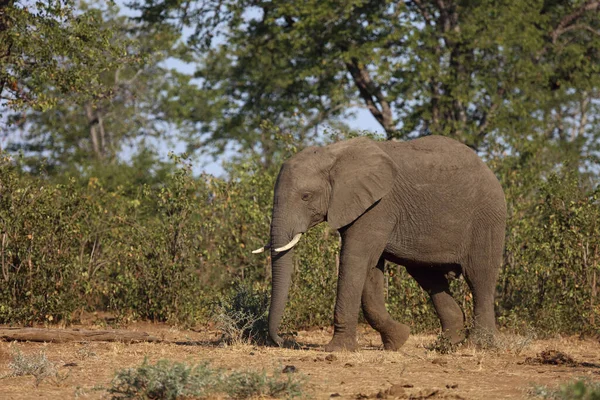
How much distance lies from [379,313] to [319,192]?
1589 millimetres

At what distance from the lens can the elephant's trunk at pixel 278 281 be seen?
10.9m

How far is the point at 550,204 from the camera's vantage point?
15711 millimetres

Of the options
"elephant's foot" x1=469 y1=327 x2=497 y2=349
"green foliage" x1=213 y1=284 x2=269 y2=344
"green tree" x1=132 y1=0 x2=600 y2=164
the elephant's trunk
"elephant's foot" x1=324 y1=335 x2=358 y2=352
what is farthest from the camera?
"green tree" x1=132 y1=0 x2=600 y2=164

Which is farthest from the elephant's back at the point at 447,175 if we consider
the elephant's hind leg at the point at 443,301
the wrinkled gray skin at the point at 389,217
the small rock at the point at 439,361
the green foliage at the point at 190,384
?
the green foliage at the point at 190,384

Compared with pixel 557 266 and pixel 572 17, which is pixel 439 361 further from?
pixel 572 17

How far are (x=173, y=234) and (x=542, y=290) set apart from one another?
18.8 feet

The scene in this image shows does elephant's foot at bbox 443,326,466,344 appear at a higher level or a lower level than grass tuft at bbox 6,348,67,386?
higher

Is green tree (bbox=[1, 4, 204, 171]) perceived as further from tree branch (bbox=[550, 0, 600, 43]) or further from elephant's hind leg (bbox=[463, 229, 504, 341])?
elephant's hind leg (bbox=[463, 229, 504, 341])

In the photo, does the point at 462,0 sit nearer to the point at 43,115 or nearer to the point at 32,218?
the point at 32,218

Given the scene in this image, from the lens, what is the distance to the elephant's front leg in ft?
36.6

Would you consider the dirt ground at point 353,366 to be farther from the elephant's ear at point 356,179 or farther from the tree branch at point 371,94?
the tree branch at point 371,94

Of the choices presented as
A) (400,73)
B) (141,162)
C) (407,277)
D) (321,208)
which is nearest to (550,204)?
(407,277)

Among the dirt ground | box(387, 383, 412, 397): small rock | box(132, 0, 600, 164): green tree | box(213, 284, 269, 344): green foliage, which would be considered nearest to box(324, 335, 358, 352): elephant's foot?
the dirt ground

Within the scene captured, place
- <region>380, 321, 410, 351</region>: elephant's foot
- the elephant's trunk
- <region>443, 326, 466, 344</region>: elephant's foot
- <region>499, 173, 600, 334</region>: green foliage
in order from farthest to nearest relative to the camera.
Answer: <region>499, 173, 600, 334</region>: green foliage
<region>443, 326, 466, 344</region>: elephant's foot
<region>380, 321, 410, 351</region>: elephant's foot
the elephant's trunk
